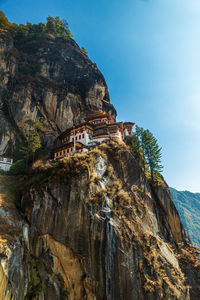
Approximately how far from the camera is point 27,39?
6159cm

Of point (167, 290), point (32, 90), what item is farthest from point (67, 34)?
point (167, 290)

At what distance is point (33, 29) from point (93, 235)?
243 ft

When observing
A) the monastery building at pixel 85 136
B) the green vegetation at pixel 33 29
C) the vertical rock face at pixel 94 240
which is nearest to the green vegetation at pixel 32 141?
the monastery building at pixel 85 136

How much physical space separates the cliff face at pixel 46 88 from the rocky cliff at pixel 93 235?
9787mm

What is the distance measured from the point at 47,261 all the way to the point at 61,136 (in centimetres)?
2725

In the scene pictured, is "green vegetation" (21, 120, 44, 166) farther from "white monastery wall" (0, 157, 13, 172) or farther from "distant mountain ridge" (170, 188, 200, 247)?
"distant mountain ridge" (170, 188, 200, 247)

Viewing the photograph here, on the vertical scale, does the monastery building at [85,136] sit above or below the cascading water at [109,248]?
above

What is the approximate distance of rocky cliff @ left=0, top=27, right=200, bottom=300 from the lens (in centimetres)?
2072

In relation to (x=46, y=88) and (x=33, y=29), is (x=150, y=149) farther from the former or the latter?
(x=33, y=29)

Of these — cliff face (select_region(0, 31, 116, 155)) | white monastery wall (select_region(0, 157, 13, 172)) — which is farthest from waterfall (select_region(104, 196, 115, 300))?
cliff face (select_region(0, 31, 116, 155))

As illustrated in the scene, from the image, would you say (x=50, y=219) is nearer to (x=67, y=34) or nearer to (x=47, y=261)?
(x=47, y=261)

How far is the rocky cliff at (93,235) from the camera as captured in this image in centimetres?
2072

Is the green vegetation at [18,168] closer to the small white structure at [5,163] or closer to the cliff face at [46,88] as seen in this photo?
the small white structure at [5,163]

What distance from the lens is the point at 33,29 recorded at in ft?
216
